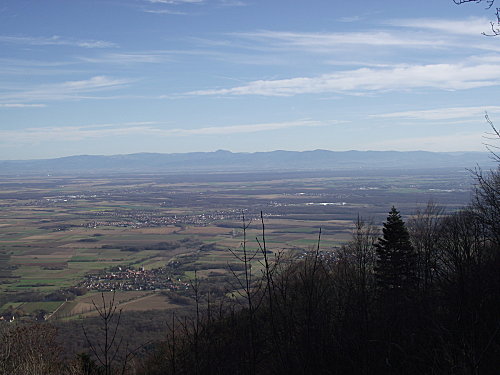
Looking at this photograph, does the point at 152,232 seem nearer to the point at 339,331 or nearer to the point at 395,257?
the point at 395,257

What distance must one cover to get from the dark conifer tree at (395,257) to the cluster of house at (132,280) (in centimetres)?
1598

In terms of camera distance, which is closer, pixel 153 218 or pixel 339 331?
pixel 339 331

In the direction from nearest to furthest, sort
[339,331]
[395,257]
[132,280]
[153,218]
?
[339,331]
[395,257]
[132,280]
[153,218]

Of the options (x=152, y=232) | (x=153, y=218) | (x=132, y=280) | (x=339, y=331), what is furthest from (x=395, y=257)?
(x=153, y=218)

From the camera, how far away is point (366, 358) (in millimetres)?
3811

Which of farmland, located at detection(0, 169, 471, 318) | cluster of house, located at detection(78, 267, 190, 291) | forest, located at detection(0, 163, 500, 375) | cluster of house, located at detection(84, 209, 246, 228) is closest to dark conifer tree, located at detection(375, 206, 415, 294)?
forest, located at detection(0, 163, 500, 375)

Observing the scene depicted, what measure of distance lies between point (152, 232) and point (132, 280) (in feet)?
74.7

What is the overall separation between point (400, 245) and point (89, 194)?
96.5 metres

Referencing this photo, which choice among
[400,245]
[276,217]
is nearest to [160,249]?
[276,217]

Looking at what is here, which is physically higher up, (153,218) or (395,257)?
(395,257)

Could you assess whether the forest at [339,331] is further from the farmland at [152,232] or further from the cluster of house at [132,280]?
the cluster of house at [132,280]

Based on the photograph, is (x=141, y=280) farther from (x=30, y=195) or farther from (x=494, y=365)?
(x=30, y=195)

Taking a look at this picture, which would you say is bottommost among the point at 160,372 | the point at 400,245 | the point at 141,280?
the point at 141,280

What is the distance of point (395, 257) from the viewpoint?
13.0m
